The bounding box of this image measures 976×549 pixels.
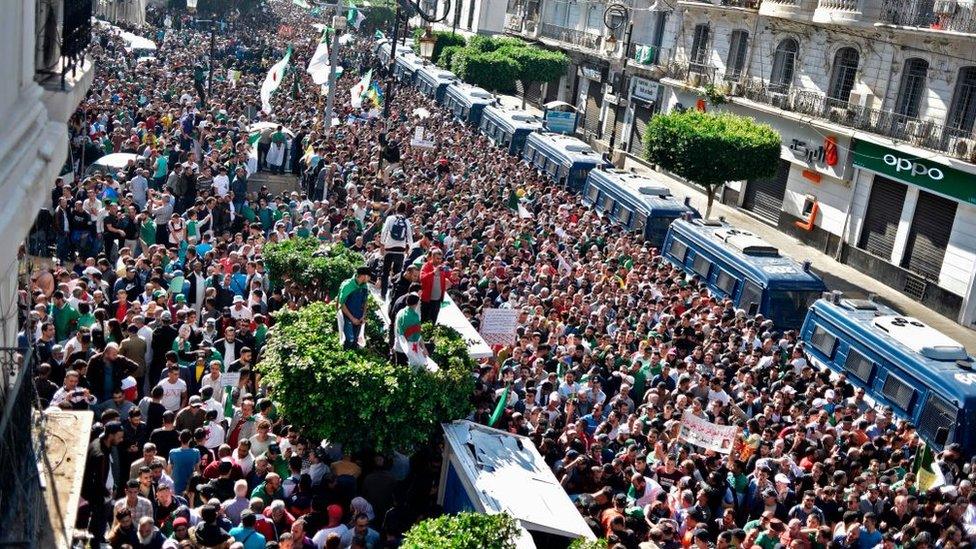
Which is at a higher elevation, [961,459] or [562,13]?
[562,13]

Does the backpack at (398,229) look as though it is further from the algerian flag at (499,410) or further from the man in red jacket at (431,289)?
the algerian flag at (499,410)

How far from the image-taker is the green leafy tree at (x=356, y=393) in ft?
34.9

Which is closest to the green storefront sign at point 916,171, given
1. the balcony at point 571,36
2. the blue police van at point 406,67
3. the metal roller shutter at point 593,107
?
the metal roller shutter at point 593,107

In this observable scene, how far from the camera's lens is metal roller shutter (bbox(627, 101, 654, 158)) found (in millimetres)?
46312

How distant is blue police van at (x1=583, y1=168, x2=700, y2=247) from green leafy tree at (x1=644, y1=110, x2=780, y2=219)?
2612 millimetres

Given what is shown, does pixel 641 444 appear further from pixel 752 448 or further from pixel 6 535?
pixel 6 535

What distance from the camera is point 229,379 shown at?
12039 millimetres

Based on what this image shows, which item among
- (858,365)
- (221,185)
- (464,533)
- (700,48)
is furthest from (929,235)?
(464,533)

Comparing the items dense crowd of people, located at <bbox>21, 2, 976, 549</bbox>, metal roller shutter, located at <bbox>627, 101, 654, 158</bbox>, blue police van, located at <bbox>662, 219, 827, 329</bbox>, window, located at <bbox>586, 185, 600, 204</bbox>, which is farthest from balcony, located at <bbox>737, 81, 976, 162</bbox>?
dense crowd of people, located at <bbox>21, 2, 976, 549</bbox>

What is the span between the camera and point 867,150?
3066 centimetres

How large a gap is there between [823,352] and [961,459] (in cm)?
472

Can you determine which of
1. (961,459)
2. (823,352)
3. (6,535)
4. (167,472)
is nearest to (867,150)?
(823,352)

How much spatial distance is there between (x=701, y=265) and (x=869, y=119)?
35.4ft

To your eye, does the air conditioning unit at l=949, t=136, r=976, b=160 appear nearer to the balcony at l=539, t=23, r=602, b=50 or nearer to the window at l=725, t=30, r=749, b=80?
the window at l=725, t=30, r=749, b=80
